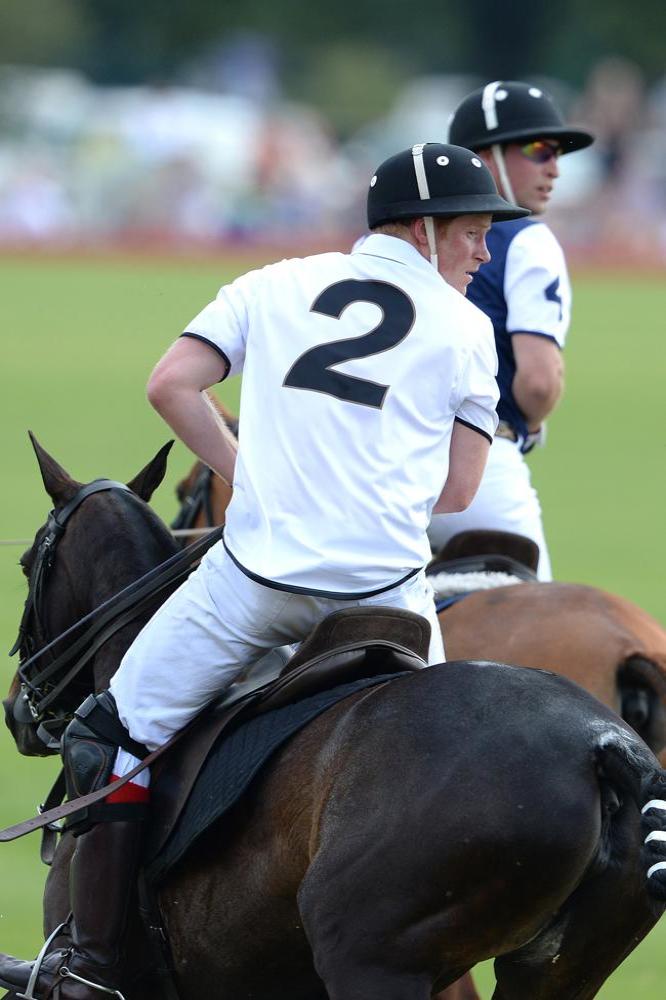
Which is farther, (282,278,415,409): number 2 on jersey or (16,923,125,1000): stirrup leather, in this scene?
(16,923,125,1000): stirrup leather

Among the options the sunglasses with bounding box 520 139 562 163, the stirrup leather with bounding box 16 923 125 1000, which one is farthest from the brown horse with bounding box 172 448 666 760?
the stirrup leather with bounding box 16 923 125 1000

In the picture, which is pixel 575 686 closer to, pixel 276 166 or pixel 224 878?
pixel 224 878

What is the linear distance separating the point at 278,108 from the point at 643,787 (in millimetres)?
54363

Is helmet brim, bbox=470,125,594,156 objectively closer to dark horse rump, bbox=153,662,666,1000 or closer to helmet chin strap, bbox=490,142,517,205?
helmet chin strap, bbox=490,142,517,205

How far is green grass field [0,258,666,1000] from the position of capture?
747cm

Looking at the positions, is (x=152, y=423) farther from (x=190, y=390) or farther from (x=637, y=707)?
(x=190, y=390)

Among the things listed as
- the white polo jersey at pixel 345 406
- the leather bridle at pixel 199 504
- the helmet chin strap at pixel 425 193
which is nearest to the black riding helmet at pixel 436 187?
the helmet chin strap at pixel 425 193

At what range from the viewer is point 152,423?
1962cm

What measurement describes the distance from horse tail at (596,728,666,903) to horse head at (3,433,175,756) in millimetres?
1374

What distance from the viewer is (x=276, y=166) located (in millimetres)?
42219

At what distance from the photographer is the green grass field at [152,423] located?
24.5ft

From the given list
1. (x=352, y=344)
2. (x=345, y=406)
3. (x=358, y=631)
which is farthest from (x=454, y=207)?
(x=358, y=631)

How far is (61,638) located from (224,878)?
91cm

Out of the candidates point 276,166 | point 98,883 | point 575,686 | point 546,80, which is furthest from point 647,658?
point 546,80
